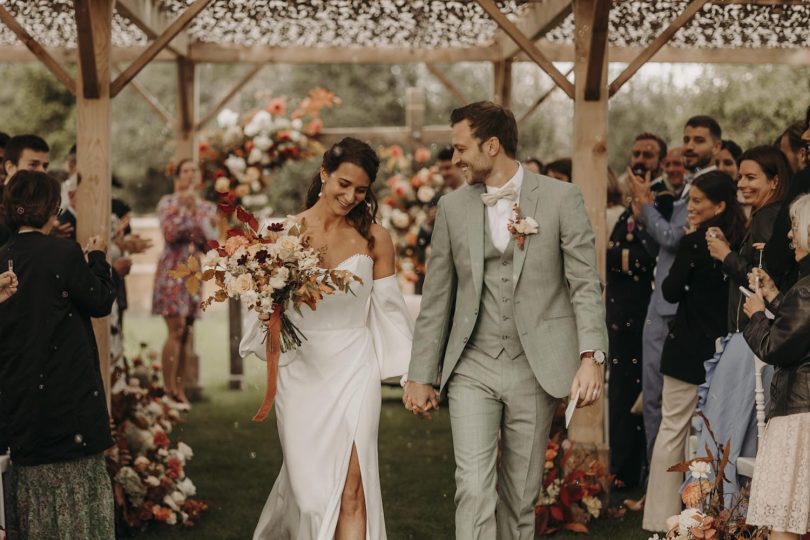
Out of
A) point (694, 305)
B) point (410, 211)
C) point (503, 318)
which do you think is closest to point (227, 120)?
point (410, 211)

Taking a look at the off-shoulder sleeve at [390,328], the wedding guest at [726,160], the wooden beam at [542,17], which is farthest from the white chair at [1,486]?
the wedding guest at [726,160]

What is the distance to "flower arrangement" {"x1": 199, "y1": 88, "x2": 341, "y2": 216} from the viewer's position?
10.8 metres

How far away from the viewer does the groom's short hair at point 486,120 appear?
178 inches

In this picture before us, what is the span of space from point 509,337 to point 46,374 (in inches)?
81.9

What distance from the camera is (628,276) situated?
7.61 meters

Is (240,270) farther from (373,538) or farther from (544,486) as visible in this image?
(544,486)

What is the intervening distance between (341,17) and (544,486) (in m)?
4.74

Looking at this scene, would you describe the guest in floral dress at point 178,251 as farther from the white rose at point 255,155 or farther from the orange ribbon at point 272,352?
the orange ribbon at point 272,352

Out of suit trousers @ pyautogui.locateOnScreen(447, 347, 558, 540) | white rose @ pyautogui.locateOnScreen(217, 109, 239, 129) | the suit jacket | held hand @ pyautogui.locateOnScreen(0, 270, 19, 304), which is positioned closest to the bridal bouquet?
the suit jacket

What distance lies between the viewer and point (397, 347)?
5207 mm

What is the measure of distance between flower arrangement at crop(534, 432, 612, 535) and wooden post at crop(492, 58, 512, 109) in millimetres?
5038

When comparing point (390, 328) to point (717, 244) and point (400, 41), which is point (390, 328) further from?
point (400, 41)

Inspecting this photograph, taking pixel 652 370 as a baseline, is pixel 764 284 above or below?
above

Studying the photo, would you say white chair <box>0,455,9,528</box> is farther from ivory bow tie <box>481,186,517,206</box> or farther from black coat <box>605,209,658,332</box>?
black coat <box>605,209,658,332</box>
